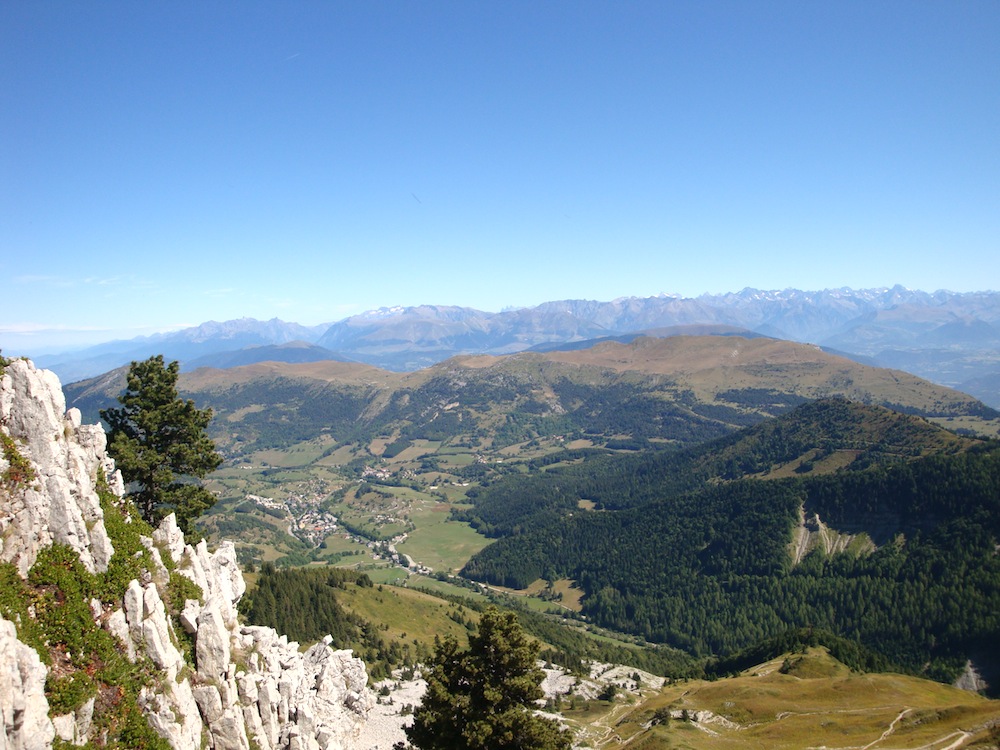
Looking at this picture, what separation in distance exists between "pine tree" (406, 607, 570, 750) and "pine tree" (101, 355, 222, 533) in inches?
892

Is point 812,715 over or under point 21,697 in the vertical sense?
under

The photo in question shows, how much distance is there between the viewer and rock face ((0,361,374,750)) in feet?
68.0

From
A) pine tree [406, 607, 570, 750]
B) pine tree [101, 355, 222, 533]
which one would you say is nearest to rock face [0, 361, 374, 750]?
pine tree [101, 355, 222, 533]

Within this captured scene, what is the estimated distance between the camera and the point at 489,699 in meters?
30.7

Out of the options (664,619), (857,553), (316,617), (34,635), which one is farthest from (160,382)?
(857,553)

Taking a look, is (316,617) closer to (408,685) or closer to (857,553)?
(408,685)

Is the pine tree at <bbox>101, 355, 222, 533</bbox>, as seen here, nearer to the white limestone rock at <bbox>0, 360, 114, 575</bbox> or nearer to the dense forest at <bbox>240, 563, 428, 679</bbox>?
the white limestone rock at <bbox>0, 360, 114, 575</bbox>

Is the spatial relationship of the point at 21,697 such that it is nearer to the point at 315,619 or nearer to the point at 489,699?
the point at 489,699

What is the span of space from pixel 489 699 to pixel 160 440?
96.3ft

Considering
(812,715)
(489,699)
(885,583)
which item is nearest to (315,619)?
(489,699)

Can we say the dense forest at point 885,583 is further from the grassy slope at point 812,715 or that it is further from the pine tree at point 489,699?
the pine tree at point 489,699

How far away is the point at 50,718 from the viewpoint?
20875mm

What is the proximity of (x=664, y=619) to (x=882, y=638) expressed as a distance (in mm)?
63203

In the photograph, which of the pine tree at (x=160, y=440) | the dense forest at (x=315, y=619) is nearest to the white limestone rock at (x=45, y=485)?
the pine tree at (x=160, y=440)
